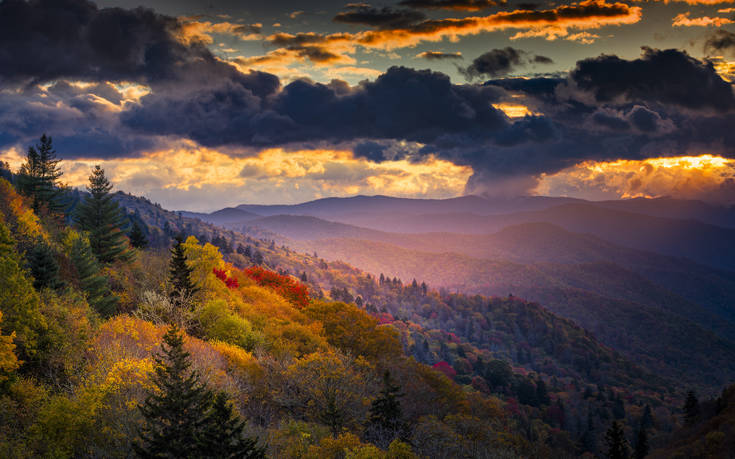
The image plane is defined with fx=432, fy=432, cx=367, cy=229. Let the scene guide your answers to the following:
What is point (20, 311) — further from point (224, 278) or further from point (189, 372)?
point (224, 278)

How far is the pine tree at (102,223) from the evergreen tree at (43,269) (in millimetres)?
24591

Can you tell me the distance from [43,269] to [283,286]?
47.2 m

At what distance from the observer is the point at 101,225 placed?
2709 inches

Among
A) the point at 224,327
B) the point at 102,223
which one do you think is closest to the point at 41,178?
the point at 102,223

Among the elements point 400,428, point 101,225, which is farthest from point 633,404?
point 101,225

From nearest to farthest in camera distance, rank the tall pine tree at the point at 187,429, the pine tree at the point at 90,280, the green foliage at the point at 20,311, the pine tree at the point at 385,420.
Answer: the tall pine tree at the point at 187,429 → the green foliage at the point at 20,311 → the pine tree at the point at 385,420 → the pine tree at the point at 90,280

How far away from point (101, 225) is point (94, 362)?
4349cm

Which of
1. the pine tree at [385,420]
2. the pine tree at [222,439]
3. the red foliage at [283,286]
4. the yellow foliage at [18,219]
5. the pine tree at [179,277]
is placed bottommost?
the pine tree at [385,420]

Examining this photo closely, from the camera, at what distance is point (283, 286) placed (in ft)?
279

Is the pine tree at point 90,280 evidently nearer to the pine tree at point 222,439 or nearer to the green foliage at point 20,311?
the green foliage at point 20,311

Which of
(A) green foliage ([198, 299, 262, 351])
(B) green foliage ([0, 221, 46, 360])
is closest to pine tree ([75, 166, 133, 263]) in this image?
(A) green foliage ([198, 299, 262, 351])

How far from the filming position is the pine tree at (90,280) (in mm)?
47406

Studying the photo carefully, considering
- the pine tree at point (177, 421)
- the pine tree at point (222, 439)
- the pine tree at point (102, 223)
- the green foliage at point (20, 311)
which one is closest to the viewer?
the pine tree at point (222, 439)

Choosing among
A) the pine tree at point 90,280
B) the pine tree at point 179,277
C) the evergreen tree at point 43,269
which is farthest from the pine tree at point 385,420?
the evergreen tree at point 43,269
